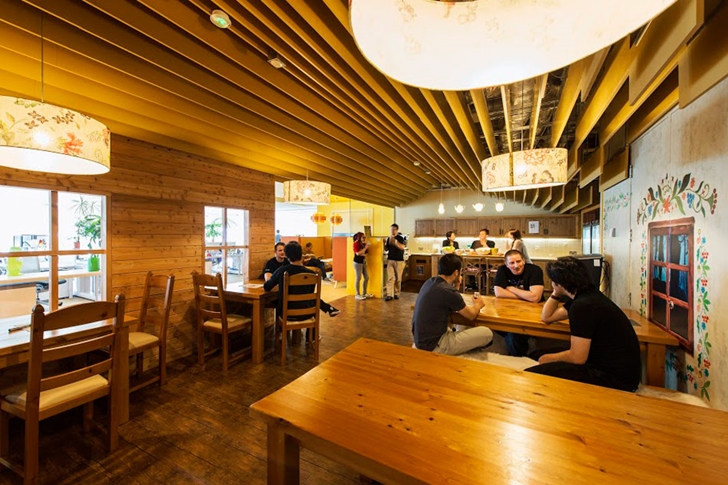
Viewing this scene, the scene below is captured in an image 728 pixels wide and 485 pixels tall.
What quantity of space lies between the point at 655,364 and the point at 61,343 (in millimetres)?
4057

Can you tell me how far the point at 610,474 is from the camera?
2.64 ft

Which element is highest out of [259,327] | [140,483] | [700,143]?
[700,143]

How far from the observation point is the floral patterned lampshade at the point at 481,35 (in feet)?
2.50

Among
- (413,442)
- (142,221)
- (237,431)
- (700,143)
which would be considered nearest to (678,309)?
(700,143)

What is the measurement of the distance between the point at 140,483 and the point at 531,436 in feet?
7.21

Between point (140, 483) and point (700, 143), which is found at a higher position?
point (700, 143)

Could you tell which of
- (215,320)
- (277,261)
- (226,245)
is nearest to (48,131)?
(215,320)

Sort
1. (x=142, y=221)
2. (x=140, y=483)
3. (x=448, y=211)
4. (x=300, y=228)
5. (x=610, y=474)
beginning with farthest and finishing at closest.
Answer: (x=300, y=228)
(x=448, y=211)
(x=142, y=221)
(x=140, y=483)
(x=610, y=474)

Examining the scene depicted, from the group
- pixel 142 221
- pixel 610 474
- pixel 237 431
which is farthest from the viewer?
pixel 142 221

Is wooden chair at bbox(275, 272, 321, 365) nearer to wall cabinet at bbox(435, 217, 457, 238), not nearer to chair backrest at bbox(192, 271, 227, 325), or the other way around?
chair backrest at bbox(192, 271, 227, 325)

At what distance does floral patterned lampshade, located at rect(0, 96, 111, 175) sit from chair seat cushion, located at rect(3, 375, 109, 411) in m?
1.41

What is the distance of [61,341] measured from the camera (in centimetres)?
195

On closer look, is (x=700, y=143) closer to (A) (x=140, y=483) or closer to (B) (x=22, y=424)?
(A) (x=140, y=483)

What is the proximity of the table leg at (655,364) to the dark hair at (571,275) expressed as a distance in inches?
29.5
